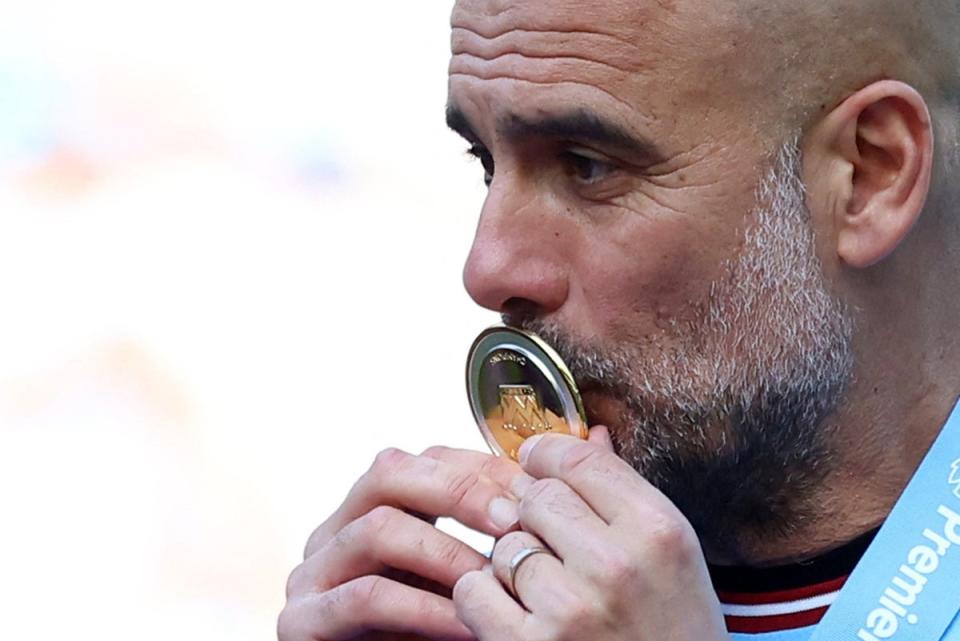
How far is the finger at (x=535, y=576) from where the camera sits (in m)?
2.18

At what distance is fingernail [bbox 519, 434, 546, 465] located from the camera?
239 cm

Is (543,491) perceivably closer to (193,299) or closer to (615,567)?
(615,567)

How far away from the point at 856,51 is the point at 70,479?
1.95 m

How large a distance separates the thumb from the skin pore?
0.10 ft

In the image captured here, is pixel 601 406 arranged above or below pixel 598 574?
above

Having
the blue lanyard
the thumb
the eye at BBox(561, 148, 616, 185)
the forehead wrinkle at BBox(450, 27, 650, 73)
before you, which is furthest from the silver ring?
the forehead wrinkle at BBox(450, 27, 650, 73)

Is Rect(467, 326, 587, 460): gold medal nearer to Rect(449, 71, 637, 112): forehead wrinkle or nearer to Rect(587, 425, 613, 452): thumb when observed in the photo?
Rect(587, 425, 613, 452): thumb

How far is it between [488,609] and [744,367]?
1.82 feet

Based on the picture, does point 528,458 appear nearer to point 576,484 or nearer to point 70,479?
point 576,484

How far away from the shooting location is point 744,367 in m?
2.51

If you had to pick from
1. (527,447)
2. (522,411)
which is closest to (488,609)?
(527,447)

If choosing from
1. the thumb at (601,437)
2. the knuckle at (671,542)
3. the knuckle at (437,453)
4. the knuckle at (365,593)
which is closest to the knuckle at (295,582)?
the knuckle at (365,593)

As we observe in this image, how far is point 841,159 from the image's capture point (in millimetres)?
2543

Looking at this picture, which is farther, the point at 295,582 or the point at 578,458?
the point at 295,582
